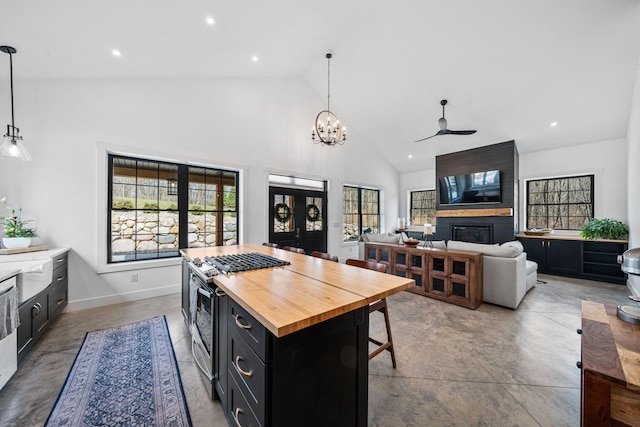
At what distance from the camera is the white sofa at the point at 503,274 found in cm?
327

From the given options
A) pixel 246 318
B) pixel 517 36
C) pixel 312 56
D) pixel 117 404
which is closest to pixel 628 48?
pixel 517 36

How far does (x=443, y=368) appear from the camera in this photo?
2.10 m

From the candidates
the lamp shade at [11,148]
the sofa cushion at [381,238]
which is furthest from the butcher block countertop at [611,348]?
the lamp shade at [11,148]

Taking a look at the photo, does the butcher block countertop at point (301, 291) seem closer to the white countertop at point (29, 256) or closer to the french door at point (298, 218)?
the white countertop at point (29, 256)

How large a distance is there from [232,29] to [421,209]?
23.1ft

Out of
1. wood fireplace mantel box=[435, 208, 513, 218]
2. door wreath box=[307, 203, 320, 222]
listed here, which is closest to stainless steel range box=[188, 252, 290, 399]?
door wreath box=[307, 203, 320, 222]

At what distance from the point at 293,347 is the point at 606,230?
6.61 meters

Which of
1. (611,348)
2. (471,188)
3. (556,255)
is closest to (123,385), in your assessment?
(611,348)

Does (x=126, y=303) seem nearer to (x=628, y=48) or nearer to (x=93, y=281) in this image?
(x=93, y=281)

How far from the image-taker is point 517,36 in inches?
139

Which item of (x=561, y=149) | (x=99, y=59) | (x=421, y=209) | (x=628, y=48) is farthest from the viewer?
(x=421, y=209)

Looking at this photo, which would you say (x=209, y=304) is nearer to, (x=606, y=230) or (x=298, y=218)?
(x=298, y=218)

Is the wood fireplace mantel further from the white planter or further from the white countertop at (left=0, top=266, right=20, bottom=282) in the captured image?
the white planter

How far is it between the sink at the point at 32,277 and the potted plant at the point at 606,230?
8241mm
